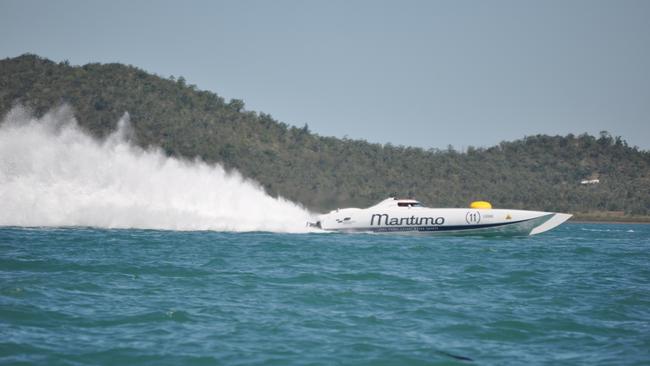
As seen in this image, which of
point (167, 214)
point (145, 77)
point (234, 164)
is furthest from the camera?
point (145, 77)

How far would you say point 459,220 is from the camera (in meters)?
31.9

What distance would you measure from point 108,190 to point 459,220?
15842mm

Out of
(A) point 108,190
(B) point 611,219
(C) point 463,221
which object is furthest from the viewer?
(B) point 611,219

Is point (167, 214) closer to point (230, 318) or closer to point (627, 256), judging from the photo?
point (627, 256)

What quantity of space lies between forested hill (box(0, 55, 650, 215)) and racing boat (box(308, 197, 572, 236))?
128ft

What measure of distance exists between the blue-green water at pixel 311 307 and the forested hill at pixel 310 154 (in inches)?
2003

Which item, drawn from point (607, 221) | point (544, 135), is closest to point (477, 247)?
point (607, 221)

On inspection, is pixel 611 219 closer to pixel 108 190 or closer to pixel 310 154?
pixel 310 154

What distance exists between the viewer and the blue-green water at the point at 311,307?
11078 millimetres

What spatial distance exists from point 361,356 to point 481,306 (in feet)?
15.2

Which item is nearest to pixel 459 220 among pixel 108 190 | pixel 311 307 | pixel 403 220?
pixel 403 220

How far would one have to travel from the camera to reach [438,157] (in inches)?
4028

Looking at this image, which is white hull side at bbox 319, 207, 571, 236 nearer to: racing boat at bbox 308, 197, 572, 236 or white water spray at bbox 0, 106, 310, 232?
racing boat at bbox 308, 197, 572, 236

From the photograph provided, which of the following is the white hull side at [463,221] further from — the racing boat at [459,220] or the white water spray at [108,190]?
the white water spray at [108,190]
